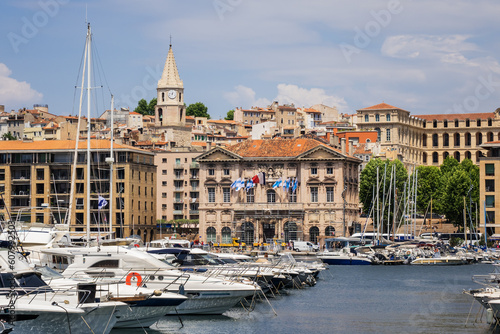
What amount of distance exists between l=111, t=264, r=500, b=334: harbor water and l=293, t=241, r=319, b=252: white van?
40465mm

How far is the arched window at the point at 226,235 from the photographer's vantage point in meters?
132

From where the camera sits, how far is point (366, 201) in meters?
150

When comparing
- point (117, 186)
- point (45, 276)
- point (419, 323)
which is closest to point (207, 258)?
point (419, 323)

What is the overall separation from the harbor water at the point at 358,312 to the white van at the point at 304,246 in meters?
40.5

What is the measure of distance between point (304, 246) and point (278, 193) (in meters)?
13.0

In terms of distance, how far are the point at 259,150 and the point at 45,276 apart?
96.7 m

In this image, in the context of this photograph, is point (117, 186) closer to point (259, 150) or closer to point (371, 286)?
point (259, 150)

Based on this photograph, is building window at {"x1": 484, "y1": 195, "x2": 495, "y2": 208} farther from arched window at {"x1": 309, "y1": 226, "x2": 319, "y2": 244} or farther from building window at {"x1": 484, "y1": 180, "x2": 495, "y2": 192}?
arched window at {"x1": 309, "y1": 226, "x2": 319, "y2": 244}

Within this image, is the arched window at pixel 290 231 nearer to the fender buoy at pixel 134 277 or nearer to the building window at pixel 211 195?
the building window at pixel 211 195

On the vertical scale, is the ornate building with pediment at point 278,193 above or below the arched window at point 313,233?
above

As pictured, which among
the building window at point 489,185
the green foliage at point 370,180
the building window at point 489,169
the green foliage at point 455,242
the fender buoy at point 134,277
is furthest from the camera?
the green foliage at point 370,180

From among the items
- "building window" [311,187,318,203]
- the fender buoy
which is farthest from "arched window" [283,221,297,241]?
the fender buoy

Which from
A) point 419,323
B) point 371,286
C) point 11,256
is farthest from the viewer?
point 371,286

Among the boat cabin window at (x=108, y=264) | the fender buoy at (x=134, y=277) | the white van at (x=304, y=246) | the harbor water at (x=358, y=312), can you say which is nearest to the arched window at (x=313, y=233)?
the white van at (x=304, y=246)
